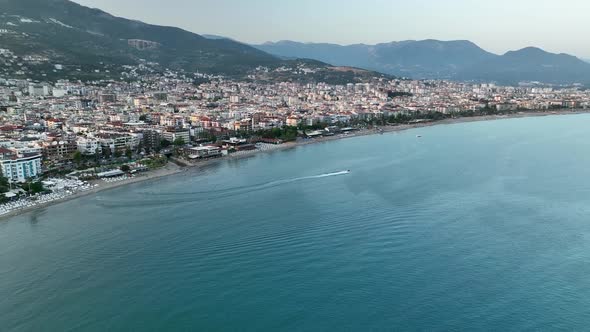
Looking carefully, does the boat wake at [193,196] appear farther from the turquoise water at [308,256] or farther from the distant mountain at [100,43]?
the distant mountain at [100,43]

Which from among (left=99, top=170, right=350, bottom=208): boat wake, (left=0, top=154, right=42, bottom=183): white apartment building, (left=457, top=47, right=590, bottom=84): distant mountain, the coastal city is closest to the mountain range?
(left=457, top=47, right=590, bottom=84): distant mountain

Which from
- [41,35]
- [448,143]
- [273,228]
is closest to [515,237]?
[273,228]

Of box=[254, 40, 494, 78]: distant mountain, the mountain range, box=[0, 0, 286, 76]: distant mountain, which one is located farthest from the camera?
box=[254, 40, 494, 78]: distant mountain

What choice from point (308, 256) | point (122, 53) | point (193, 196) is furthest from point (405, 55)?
point (308, 256)

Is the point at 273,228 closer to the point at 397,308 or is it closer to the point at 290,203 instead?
the point at 290,203

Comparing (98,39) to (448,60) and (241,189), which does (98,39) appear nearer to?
(241,189)

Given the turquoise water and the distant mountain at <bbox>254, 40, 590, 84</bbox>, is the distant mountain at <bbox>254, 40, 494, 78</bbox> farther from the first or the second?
the turquoise water

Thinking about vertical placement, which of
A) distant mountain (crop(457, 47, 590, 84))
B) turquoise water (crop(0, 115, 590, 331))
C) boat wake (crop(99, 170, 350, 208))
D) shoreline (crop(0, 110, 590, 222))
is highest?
distant mountain (crop(457, 47, 590, 84))
